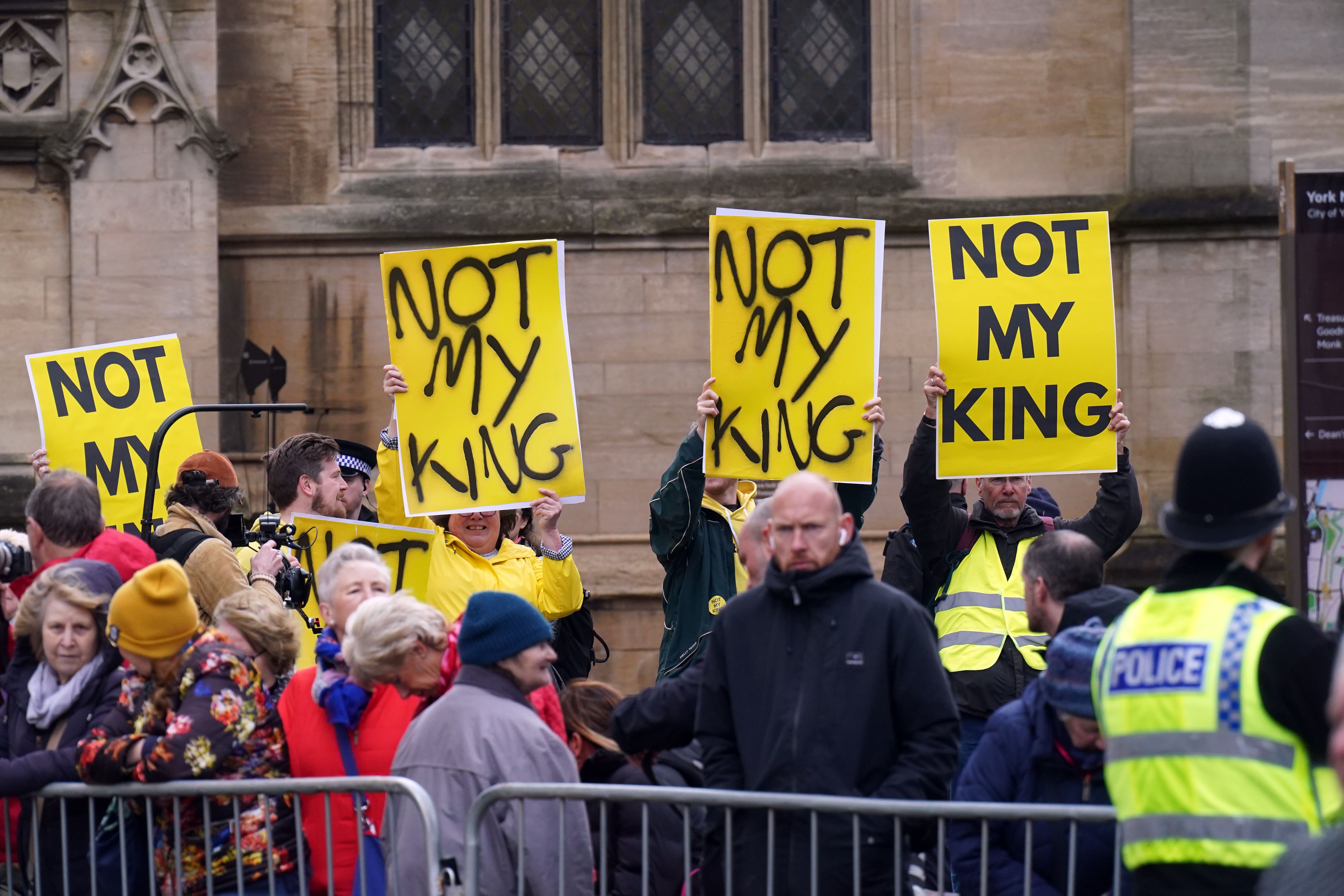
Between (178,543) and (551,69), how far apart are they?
5602 millimetres

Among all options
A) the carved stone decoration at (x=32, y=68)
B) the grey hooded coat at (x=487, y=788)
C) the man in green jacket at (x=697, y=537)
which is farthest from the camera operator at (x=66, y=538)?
the carved stone decoration at (x=32, y=68)

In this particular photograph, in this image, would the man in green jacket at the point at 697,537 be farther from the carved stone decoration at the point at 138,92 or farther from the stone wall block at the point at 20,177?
the stone wall block at the point at 20,177

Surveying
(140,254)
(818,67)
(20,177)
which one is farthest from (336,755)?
Result: (818,67)

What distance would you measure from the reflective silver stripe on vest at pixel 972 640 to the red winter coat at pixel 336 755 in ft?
6.75

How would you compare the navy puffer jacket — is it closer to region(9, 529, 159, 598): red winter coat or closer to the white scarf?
the white scarf

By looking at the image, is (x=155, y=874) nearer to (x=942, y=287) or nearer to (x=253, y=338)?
(x=942, y=287)

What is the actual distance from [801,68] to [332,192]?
303 centimetres

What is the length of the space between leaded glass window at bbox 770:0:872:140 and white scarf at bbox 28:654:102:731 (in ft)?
22.8

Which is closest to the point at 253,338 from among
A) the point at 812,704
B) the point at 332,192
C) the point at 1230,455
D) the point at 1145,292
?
the point at 332,192

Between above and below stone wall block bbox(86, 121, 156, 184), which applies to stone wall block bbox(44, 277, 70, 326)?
below

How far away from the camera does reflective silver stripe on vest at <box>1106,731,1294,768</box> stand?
3.20 m

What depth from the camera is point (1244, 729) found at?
3215 millimetres

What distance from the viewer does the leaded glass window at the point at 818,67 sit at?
434 inches

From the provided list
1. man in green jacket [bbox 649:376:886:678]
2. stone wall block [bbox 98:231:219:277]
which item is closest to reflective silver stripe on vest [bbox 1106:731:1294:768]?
man in green jacket [bbox 649:376:886:678]
